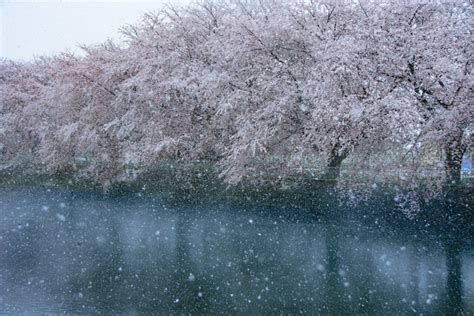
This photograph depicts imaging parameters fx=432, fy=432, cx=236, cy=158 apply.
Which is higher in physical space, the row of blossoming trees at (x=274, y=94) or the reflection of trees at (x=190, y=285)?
the row of blossoming trees at (x=274, y=94)

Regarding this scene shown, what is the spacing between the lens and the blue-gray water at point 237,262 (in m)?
7.01

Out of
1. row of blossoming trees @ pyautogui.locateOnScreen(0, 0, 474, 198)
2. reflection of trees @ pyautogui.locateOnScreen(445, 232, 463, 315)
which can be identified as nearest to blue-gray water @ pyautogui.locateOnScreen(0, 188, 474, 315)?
reflection of trees @ pyautogui.locateOnScreen(445, 232, 463, 315)

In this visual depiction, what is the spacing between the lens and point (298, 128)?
8.89m

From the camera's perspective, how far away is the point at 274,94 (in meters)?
9.00

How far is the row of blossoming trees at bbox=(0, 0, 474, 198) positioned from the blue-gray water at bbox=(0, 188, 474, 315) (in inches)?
38.4

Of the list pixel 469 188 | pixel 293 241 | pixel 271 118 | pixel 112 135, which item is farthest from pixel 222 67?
pixel 469 188

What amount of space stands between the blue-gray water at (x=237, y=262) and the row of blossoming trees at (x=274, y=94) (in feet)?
3.20

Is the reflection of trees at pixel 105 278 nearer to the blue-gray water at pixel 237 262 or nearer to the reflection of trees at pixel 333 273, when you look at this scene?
the blue-gray water at pixel 237 262

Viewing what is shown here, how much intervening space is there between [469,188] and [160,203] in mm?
6617

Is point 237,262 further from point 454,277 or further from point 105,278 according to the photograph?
point 454,277

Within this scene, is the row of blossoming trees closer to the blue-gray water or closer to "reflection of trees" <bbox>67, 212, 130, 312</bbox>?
the blue-gray water

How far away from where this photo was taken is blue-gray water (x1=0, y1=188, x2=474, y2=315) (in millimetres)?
7012

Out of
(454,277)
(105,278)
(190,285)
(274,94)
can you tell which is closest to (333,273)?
(454,277)

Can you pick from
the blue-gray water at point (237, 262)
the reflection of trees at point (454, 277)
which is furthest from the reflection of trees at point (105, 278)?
the reflection of trees at point (454, 277)
